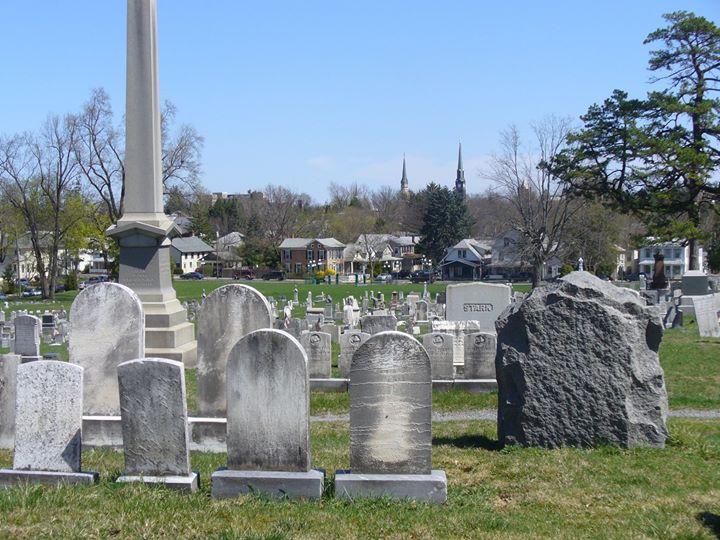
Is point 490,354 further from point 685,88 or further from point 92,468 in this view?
point 685,88

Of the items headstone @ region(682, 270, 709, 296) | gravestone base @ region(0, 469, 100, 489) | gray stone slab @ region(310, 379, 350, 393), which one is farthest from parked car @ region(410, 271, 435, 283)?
gravestone base @ region(0, 469, 100, 489)

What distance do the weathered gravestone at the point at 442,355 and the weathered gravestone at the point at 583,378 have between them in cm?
569

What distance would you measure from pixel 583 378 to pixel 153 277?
940cm

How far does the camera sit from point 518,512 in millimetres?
6223

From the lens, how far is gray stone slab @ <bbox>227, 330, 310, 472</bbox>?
21.9 feet

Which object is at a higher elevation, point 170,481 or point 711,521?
point 170,481

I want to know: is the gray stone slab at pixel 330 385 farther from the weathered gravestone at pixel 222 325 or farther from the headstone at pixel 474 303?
the headstone at pixel 474 303

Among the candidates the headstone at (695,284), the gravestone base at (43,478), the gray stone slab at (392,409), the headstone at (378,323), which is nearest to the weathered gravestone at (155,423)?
the gravestone base at (43,478)

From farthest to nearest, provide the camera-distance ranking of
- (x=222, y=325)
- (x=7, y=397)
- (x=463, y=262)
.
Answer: (x=463, y=262) → (x=222, y=325) → (x=7, y=397)

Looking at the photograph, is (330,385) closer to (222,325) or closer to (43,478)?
(222,325)

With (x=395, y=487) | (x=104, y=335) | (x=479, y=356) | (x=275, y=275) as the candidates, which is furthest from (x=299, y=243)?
(x=395, y=487)

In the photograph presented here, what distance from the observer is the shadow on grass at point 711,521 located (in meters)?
5.72

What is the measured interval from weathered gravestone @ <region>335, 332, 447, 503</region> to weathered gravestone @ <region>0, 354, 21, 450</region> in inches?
156

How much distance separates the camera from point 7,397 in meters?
8.60
